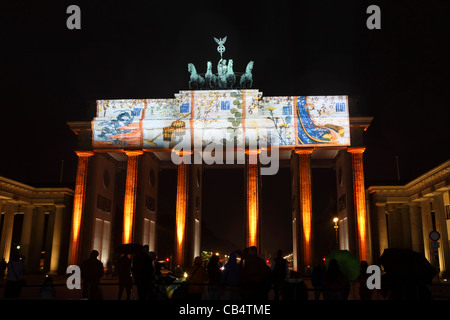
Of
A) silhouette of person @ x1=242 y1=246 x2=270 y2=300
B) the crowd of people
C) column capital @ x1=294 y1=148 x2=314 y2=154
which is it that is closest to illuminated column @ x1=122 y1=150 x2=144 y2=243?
column capital @ x1=294 y1=148 x2=314 y2=154

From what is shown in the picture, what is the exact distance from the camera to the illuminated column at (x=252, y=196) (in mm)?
40266

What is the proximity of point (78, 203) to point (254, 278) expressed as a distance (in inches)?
1345

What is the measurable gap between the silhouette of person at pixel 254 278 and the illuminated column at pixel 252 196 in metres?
29.2

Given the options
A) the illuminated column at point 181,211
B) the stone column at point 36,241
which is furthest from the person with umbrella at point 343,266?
the stone column at point 36,241

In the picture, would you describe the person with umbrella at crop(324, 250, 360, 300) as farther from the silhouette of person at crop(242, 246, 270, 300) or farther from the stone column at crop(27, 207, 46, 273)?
the stone column at crop(27, 207, 46, 273)

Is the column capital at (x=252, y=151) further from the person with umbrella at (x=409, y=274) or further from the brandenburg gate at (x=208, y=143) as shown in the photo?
the person with umbrella at (x=409, y=274)

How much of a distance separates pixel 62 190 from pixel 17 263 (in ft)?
112

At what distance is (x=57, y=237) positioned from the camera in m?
44.7

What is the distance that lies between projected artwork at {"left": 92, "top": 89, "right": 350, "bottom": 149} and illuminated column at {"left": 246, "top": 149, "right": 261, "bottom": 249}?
5.61 feet

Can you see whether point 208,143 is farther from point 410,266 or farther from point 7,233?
point 410,266

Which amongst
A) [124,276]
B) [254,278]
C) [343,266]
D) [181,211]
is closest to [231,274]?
[254,278]

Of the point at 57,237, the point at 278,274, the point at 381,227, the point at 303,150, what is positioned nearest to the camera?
the point at 278,274

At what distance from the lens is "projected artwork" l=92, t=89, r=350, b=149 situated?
41000mm

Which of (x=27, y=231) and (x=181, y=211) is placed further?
(x=27, y=231)
